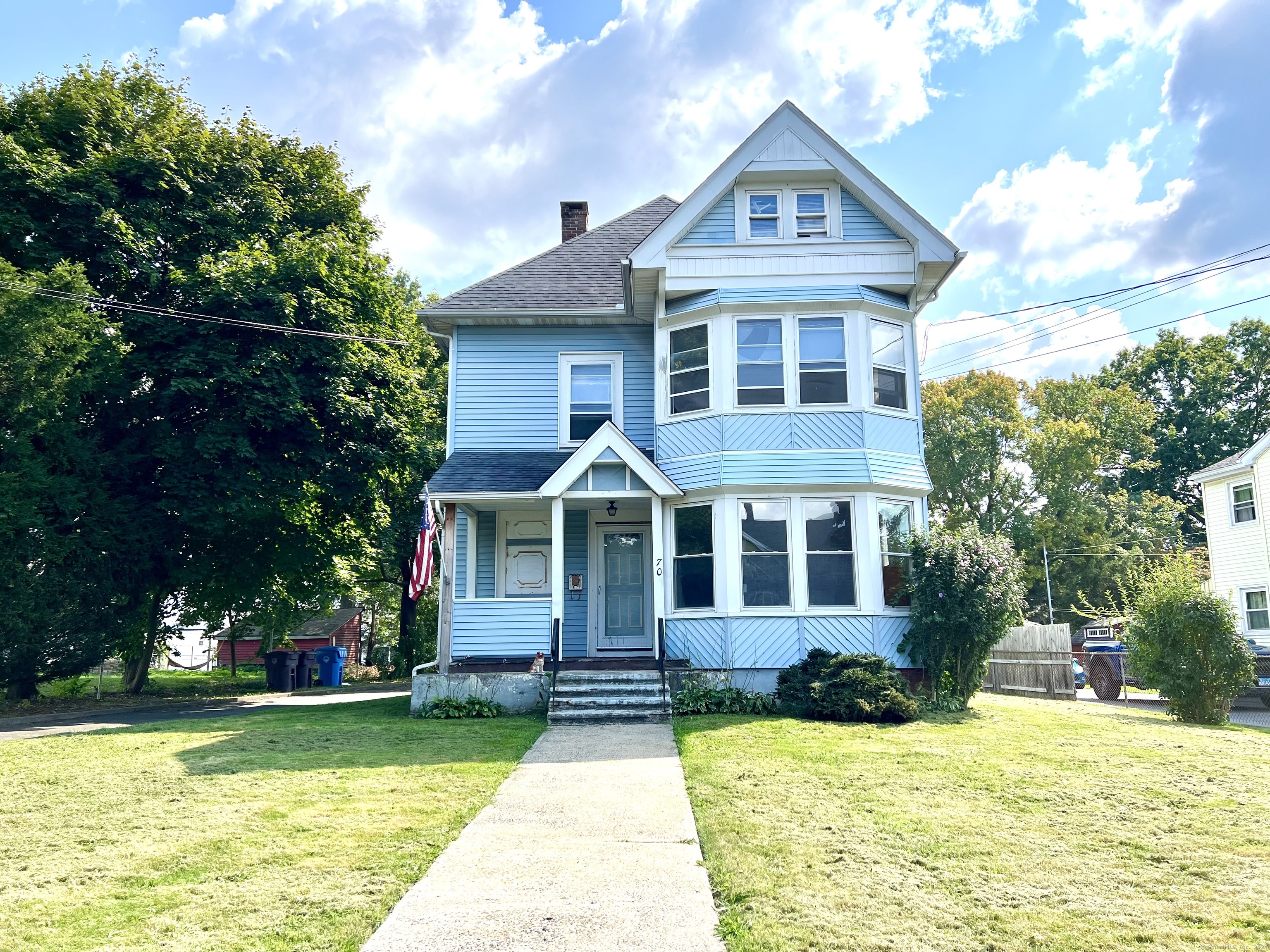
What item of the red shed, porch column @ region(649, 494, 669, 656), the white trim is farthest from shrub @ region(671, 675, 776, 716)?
the red shed

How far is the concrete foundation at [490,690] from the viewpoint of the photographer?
13156mm

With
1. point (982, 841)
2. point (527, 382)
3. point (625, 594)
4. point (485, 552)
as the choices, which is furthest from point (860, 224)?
point (982, 841)

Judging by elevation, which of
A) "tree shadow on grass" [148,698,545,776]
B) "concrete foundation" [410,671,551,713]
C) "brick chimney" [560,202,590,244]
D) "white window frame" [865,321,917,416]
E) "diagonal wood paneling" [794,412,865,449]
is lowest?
"tree shadow on grass" [148,698,545,776]

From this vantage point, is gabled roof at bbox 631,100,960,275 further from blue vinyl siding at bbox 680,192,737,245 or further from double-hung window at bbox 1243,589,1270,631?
double-hung window at bbox 1243,589,1270,631

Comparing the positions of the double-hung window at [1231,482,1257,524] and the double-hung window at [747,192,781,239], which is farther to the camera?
the double-hung window at [1231,482,1257,524]

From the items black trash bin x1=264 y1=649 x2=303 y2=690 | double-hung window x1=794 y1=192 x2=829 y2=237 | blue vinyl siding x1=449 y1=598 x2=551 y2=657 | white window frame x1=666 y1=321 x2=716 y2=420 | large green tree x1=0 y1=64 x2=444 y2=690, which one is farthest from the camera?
black trash bin x1=264 y1=649 x2=303 y2=690

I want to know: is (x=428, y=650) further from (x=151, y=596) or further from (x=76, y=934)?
(x=76, y=934)

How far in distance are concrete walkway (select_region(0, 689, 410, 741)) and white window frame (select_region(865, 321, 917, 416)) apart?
11.8 m

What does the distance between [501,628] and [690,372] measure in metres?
5.38

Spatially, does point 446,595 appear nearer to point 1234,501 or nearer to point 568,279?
point 568,279

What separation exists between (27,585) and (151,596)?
4.40 m

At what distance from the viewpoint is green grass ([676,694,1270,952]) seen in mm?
4383

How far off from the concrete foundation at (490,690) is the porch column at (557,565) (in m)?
0.68

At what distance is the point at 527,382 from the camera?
54.4ft
